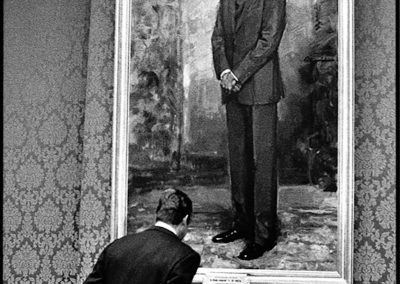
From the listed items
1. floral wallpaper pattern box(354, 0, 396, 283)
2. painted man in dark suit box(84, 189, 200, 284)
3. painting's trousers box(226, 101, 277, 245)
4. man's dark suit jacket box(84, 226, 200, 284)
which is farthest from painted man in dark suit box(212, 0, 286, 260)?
man's dark suit jacket box(84, 226, 200, 284)

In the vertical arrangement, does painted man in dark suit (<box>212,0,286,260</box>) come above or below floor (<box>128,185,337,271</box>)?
above

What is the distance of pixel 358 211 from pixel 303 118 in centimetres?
77

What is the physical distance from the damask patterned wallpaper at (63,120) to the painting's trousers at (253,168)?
66 cm

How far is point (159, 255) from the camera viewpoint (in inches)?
183

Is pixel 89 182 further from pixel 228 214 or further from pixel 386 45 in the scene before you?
pixel 386 45

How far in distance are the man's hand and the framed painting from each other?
0.20ft

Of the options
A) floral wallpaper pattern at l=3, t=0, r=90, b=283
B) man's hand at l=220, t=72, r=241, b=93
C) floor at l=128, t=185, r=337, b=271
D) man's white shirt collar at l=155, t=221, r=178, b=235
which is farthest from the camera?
floral wallpaper pattern at l=3, t=0, r=90, b=283

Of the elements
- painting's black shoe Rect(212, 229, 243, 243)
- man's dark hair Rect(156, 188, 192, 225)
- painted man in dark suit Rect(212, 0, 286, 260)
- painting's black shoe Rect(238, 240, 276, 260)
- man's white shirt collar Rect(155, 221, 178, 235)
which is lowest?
painting's black shoe Rect(238, 240, 276, 260)

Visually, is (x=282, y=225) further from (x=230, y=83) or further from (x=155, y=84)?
(x=155, y=84)

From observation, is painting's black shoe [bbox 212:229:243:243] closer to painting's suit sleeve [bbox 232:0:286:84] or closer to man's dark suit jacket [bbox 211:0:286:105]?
man's dark suit jacket [bbox 211:0:286:105]

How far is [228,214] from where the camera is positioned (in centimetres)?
620

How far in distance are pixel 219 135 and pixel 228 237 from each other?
2.45 ft

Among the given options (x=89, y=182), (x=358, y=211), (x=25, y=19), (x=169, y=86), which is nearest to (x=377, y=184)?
(x=358, y=211)

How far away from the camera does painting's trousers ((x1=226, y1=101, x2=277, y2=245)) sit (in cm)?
615
